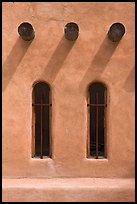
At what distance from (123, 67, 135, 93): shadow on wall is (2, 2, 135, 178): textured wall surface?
0.02 meters

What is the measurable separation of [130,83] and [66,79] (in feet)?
5.17

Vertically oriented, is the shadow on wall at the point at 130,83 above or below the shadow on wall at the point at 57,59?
below

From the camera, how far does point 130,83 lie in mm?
7102

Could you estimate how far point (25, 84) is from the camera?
7.09m

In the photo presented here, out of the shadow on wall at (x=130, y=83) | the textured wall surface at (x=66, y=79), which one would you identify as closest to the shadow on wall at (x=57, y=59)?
the textured wall surface at (x=66, y=79)

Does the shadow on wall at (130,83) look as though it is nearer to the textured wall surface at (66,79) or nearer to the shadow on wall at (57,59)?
the textured wall surface at (66,79)

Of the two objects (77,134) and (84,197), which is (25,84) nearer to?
(77,134)

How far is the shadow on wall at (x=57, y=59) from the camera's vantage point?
7059 millimetres

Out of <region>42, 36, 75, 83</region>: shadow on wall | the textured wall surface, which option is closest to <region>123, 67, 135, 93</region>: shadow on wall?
the textured wall surface

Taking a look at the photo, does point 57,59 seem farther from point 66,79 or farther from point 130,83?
point 130,83

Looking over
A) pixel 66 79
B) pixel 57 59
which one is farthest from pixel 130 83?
pixel 57 59

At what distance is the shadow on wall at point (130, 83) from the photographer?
7098 mm

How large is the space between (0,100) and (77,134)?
2060mm

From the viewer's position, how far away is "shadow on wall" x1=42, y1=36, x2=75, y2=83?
7.06m
